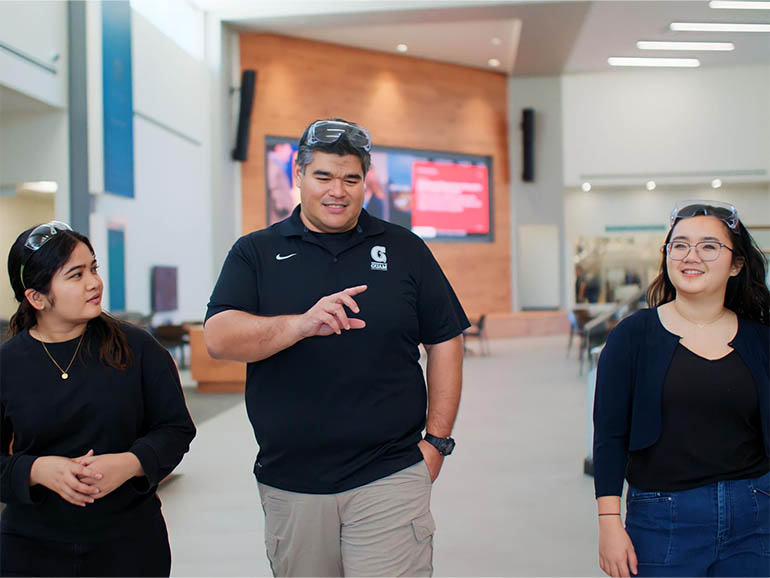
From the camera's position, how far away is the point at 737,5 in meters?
12.7

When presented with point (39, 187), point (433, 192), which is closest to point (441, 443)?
point (39, 187)

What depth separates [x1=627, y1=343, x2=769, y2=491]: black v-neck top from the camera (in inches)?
67.6

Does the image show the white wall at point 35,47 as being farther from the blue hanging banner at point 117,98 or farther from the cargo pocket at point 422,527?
the cargo pocket at point 422,527

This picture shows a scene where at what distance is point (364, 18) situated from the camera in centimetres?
1348

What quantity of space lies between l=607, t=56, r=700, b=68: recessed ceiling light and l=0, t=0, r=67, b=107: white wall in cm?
1242

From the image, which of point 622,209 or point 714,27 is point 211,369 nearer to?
point 714,27

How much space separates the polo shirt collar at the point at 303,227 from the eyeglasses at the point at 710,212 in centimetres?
79

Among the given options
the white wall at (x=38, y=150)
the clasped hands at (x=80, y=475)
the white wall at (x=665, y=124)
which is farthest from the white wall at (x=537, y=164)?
the clasped hands at (x=80, y=475)

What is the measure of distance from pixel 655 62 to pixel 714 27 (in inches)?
124

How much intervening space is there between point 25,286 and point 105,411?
1.21 feet

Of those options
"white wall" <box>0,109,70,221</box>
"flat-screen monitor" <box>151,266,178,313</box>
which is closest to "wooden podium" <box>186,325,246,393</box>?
"white wall" <box>0,109,70,221</box>

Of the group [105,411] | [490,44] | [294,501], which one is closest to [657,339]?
[294,501]

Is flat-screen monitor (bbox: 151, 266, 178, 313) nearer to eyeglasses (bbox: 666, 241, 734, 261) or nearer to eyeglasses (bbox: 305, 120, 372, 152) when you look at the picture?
eyeglasses (bbox: 305, 120, 372, 152)

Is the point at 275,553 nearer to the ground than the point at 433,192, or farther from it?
nearer to the ground
